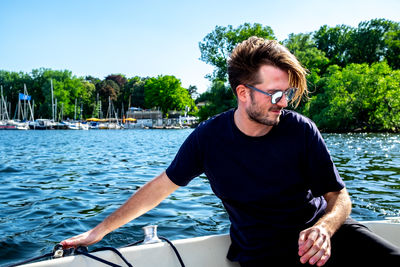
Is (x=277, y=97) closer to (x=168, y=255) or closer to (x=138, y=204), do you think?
(x=138, y=204)

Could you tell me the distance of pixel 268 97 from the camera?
6.98 feet

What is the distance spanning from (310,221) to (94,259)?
136 cm

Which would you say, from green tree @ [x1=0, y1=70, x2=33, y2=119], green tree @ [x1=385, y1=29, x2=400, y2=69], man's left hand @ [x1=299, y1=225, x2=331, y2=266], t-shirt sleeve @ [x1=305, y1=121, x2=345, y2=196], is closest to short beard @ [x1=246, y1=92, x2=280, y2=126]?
t-shirt sleeve @ [x1=305, y1=121, x2=345, y2=196]

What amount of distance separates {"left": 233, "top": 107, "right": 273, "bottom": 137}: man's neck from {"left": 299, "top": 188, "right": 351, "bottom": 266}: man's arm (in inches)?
21.9

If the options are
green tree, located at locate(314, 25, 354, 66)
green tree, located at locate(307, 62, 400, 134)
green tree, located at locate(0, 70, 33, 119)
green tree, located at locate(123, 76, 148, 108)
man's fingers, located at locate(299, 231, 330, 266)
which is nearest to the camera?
man's fingers, located at locate(299, 231, 330, 266)

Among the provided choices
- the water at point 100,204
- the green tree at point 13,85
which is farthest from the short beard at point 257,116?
the green tree at point 13,85

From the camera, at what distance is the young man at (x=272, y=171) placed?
2.03 m

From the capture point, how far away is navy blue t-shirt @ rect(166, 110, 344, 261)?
6.69 feet

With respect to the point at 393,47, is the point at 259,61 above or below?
below

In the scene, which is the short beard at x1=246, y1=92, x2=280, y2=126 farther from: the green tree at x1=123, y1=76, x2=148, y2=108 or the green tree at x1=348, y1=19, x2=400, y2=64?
the green tree at x1=123, y1=76, x2=148, y2=108

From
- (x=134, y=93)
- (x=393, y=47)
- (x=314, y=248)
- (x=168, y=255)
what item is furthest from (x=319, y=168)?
(x=134, y=93)

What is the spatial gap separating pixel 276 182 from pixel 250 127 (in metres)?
0.38

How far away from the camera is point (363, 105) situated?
115 ft

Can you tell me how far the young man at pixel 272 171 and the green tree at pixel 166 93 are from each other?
7433cm
